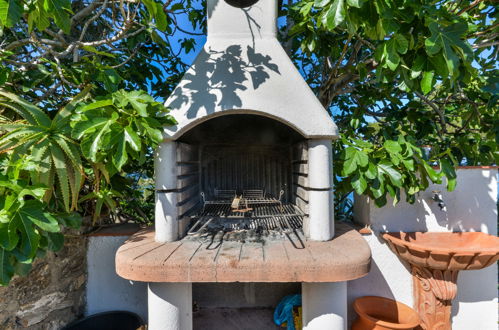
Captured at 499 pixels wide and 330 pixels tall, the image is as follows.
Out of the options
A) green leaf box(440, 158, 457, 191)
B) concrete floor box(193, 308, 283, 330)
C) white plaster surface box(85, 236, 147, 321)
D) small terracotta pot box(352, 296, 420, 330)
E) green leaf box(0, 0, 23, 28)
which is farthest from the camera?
concrete floor box(193, 308, 283, 330)

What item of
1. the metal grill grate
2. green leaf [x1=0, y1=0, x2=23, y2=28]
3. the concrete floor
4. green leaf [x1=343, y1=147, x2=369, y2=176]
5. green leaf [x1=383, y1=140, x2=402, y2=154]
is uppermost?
green leaf [x1=0, y1=0, x2=23, y2=28]

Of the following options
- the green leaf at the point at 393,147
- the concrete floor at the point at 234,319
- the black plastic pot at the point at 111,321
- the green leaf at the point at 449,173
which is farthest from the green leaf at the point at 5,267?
the green leaf at the point at 449,173

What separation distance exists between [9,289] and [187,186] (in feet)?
4.46

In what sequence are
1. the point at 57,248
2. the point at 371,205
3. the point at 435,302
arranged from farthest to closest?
the point at 371,205
the point at 435,302
the point at 57,248

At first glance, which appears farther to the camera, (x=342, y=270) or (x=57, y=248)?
(x=57, y=248)

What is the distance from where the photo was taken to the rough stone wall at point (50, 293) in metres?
1.65

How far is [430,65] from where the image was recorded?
4.89 feet

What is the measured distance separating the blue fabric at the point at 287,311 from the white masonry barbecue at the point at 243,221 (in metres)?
0.51

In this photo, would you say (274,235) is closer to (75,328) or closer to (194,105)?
(194,105)

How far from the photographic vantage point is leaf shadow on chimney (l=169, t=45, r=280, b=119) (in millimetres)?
1644

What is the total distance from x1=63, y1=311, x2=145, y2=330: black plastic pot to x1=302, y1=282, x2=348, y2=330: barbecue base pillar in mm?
1398

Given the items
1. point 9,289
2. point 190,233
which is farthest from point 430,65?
point 9,289

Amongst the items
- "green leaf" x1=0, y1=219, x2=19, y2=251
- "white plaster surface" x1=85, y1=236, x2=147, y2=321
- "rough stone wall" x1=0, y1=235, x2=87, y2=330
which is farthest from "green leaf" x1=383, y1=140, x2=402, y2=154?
"rough stone wall" x1=0, y1=235, x2=87, y2=330

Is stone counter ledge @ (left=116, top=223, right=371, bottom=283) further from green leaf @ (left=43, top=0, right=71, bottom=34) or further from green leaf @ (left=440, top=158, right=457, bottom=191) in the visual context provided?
green leaf @ (left=43, top=0, right=71, bottom=34)
